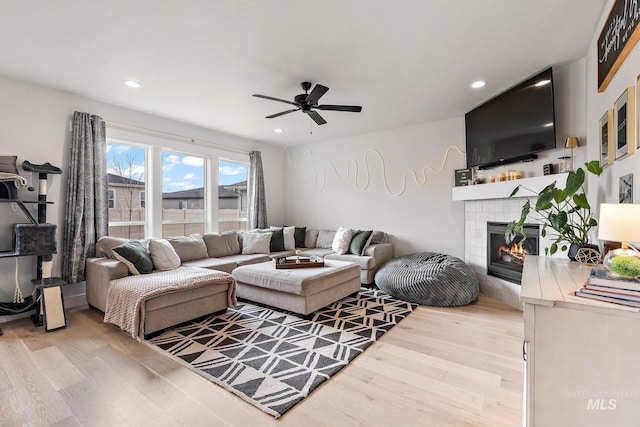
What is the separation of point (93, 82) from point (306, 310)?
3.31 metres

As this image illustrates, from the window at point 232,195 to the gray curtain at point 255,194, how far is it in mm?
179

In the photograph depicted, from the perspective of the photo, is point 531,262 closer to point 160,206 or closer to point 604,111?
point 604,111

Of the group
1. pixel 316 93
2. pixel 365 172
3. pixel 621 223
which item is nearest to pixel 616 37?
pixel 621 223

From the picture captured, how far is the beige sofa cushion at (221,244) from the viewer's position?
4.57 m

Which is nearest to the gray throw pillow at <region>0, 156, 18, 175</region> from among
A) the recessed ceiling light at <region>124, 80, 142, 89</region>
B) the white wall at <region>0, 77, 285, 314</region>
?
the white wall at <region>0, 77, 285, 314</region>

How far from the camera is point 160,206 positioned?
14.4ft

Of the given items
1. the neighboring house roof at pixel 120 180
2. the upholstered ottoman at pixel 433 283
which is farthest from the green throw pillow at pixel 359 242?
the neighboring house roof at pixel 120 180

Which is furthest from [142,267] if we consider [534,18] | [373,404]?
Result: [534,18]

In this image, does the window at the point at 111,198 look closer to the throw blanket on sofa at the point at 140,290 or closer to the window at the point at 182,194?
the window at the point at 182,194

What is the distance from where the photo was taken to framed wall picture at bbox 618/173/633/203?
5.16ft

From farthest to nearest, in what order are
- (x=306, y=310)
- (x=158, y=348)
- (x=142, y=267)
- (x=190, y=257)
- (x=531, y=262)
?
1. (x=190, y=257)
2. (x=142, y=267)
3. (x=306, y=310)
4. (x=158, y=348)
5. (x=531, y=262)

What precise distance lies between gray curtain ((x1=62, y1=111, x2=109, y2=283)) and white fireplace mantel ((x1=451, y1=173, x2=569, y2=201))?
468cm

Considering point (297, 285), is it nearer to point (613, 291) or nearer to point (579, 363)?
point (579, 363)

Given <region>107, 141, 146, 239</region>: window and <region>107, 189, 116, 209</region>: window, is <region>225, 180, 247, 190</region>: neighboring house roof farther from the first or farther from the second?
<region>107, 189, 116, 209</region>: window
